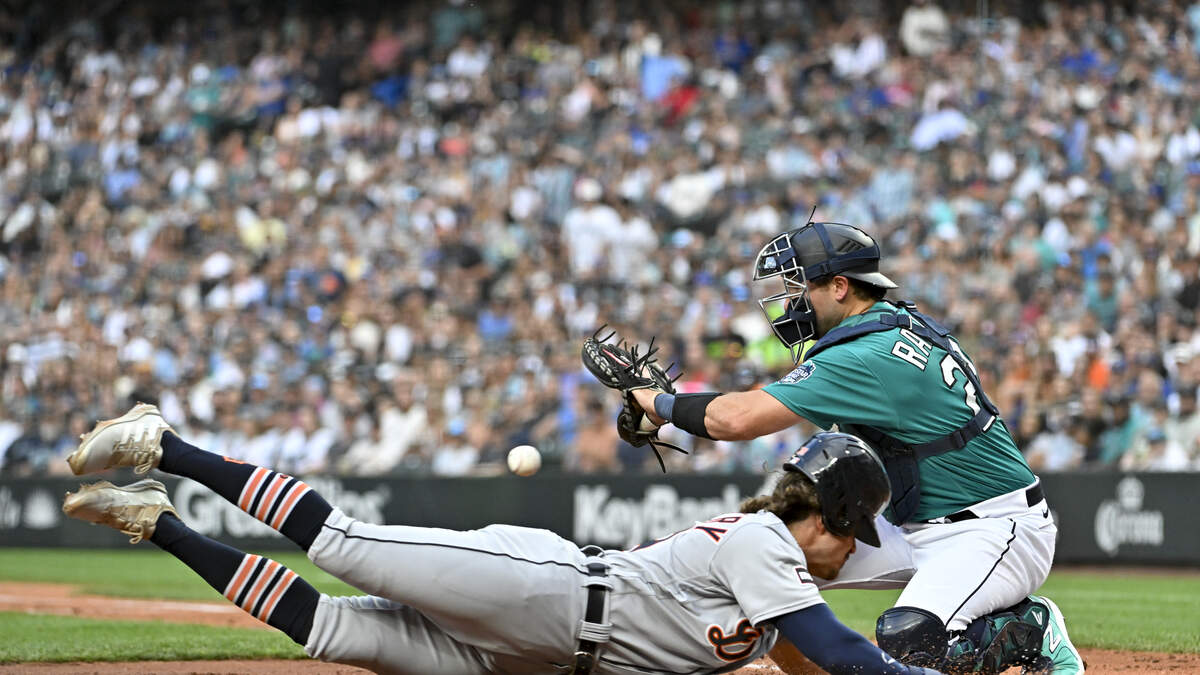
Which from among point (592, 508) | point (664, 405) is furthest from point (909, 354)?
point (592, 508)

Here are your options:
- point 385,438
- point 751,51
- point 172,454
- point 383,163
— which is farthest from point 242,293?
point 172,454

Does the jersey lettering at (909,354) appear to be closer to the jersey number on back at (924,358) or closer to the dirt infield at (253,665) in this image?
the jersey number on back at (924,358)

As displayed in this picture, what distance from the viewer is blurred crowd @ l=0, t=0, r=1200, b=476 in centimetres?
1340

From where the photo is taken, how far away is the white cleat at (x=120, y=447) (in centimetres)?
457

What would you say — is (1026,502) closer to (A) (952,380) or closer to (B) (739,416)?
(A) (952,380)

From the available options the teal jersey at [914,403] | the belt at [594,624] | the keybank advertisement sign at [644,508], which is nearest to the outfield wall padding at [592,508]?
the keybank advertisement sign at [644,508]

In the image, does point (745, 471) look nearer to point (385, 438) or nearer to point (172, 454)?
point (385, 438)

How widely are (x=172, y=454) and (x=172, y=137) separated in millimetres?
17177

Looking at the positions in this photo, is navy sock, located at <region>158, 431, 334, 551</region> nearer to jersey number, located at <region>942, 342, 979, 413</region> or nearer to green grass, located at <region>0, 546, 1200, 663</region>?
jersey number, located at <region>942, 342, 979, 413</region>

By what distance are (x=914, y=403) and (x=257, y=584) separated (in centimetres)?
237

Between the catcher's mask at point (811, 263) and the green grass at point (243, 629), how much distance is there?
344 centimetres

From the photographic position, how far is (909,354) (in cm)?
517

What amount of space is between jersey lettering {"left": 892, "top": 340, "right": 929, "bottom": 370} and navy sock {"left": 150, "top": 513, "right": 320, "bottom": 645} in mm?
2204

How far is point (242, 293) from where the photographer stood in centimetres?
1752
